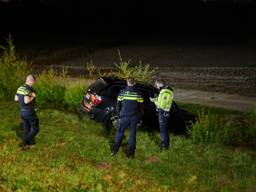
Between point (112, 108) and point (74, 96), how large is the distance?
2.59 meters

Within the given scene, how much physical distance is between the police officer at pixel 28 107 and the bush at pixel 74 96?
4.83 m

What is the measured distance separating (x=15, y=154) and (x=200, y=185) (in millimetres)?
3662

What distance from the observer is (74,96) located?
55.5ft

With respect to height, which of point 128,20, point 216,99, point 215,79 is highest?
point 128,20

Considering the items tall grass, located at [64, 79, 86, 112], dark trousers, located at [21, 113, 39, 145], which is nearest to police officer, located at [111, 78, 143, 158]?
dark trousers, located at [21, 113, 39, 145]

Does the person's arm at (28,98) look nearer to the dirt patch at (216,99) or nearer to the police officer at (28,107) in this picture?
the police officer at (28,107)

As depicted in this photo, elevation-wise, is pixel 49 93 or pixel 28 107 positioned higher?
pixel 28 107

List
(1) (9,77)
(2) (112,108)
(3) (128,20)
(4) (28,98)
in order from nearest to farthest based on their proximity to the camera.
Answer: (4) (28,98), (2) (112,108), (1) (9,77), (3) (128,20)

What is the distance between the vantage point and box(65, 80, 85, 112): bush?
1689 centimetres

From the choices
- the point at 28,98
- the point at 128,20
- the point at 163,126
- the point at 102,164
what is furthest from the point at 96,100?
the point at 128,20

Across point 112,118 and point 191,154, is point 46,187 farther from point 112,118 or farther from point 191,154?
point 112,118

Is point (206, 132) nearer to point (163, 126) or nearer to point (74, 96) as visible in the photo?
point (163, 126)

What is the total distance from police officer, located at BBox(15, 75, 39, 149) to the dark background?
3122 centimetres

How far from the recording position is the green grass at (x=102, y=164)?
8422mm
